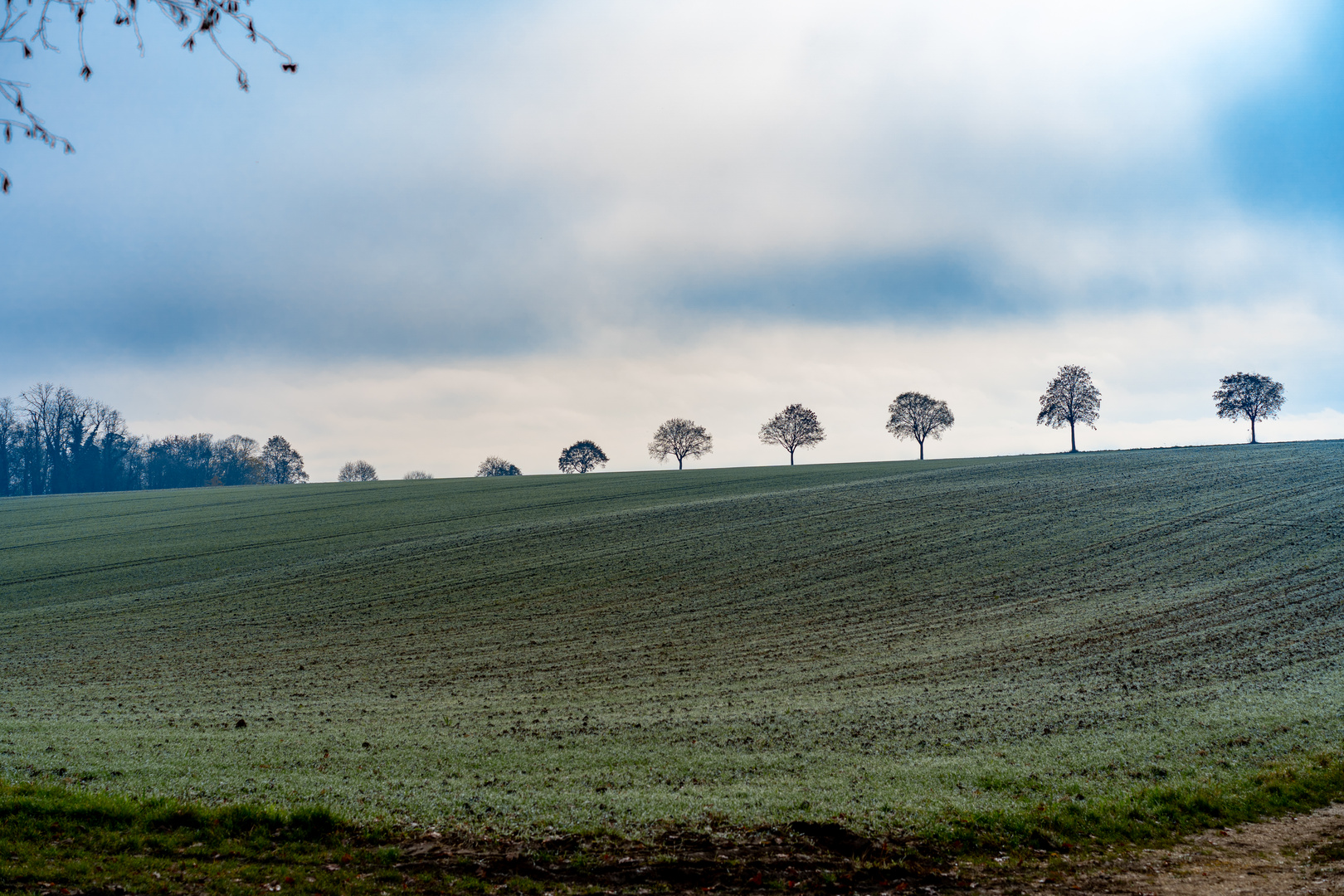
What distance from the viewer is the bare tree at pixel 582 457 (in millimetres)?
128875

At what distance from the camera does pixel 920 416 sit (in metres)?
105

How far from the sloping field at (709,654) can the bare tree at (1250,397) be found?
1637 inches

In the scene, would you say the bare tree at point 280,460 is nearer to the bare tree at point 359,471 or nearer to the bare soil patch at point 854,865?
the bare tree at point 359,471

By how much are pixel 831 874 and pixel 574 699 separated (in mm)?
10612

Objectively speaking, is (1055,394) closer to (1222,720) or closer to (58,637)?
(1222,720)

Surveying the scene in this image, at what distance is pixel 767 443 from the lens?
11306cm

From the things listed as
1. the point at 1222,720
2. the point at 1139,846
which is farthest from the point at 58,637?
the point at 1222,720

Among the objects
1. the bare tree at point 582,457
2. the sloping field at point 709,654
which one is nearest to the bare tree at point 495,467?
the bare tree at point 582,457

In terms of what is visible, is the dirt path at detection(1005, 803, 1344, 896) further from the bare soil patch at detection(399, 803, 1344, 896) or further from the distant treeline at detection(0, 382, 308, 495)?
the distant treeline at detection(0, 382, 308, 495)

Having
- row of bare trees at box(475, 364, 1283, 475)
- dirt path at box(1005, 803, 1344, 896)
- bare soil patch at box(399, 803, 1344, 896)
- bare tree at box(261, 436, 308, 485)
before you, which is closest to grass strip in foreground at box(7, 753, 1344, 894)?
bare soil patch at box(399, 803, 1344, 896)

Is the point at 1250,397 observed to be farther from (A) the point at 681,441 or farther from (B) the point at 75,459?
(B) the point at 75,459

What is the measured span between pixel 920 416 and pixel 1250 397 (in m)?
36.5

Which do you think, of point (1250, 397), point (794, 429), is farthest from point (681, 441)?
point (1250, 397)

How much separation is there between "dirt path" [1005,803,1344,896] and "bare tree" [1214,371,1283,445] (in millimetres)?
96892
